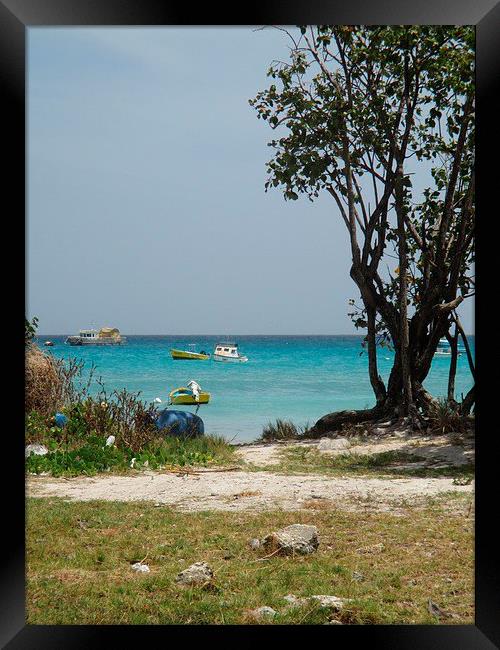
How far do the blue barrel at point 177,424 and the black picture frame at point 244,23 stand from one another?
3.88m

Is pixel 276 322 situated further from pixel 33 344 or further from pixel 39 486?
pixel 39 486

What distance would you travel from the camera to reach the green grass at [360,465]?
526 cm

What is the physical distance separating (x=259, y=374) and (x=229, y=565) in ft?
54.5

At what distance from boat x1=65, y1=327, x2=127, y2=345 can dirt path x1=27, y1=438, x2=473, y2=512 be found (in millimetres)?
18204

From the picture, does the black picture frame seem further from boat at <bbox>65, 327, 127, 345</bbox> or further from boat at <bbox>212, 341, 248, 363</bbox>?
boat at <bbox>65, 327, 127, 345</bbox>

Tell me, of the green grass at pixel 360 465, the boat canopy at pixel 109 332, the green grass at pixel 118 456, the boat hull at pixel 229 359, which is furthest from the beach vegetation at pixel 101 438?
the boat canopy at pixel 109 332

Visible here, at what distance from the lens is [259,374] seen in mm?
19812

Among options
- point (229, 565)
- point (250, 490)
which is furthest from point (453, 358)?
point (229, 565)

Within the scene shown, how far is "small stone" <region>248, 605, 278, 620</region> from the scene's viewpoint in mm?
2651

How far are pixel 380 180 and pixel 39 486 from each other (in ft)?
14.8

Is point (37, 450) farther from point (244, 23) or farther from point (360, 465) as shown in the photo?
point (244, 23)

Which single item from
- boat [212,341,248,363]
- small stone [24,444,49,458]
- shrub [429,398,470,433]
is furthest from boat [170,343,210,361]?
small stone [24,444,49,458]

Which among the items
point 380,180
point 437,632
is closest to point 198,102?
point 380,180
